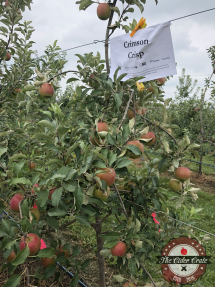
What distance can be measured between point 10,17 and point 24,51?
0.36 metres

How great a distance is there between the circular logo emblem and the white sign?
2.55 ft

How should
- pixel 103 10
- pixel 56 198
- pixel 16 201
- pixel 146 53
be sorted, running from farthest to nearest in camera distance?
pixel 103 10, pixel 146 53, pixel 16 201, pixel 56 198

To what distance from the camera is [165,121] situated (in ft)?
3.67

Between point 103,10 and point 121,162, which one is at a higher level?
point 103,10

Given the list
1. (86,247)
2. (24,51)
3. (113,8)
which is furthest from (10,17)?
(86,247)

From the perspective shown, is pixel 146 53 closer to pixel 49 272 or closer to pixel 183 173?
pixel 183 173

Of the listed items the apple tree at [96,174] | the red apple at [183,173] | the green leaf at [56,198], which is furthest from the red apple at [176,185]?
the green leaf at [56,198]

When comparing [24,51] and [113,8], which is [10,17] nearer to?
[24,51]

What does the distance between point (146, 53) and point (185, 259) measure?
0.98 metres

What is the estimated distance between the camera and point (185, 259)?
0.76 meters

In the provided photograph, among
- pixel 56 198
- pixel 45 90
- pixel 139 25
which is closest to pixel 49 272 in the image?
pixel 56 198

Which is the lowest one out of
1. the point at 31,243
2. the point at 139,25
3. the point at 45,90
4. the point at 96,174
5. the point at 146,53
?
the point at 31,243

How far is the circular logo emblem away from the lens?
29.5 inches

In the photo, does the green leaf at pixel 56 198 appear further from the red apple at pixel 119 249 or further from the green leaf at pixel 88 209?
the red apple at pixel 119 249
